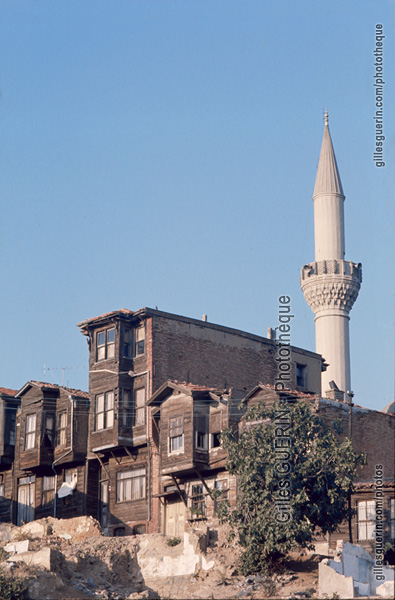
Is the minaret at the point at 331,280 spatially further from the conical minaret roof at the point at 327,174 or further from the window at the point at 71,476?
the window at the point at 71,476

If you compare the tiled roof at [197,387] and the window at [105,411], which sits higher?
the tiled roof at [197,387]

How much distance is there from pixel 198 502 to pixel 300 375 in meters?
13.0

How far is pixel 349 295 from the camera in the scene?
86875 millimetres

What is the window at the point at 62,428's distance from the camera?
193 ft

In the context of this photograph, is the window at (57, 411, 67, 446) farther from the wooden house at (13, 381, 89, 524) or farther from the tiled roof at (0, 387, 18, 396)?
the tiled roof at (0, 387, 18, 396)

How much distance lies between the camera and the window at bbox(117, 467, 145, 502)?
55.0 meters

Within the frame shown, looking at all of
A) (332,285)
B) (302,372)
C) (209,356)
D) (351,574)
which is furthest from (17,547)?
(332,285)

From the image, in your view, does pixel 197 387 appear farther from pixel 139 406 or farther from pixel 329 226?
pixel 329 226

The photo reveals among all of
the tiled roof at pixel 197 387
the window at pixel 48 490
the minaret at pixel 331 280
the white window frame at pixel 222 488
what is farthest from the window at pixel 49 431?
the minaret at pixel 331 280

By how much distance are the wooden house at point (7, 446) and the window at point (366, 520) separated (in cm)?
2229

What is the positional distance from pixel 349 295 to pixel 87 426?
34.6m

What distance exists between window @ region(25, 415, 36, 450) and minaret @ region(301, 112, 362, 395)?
30.5 meters

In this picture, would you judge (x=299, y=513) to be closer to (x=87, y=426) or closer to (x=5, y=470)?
(x=87, y=426)

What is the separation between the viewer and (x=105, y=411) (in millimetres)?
56469
